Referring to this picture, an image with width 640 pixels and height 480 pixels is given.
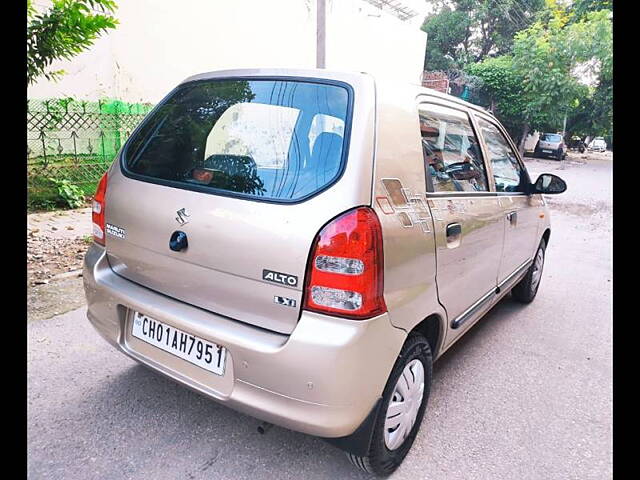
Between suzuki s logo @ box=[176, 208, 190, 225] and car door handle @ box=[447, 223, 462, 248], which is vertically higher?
suzuki s logo @ box=[176, 208, 190, 225]

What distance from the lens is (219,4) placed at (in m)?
10.1

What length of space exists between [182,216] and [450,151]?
151 cm

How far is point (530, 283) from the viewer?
4184 millimetres

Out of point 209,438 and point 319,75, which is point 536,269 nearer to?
point 319,75

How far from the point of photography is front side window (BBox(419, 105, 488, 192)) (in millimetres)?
2232

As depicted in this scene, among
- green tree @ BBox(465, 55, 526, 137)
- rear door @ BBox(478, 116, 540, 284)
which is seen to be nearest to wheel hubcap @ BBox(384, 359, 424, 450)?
rear door @ BBox(478, 116, 540, 284)

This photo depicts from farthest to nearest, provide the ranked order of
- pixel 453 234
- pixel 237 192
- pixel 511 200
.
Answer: pixel 511 200 < pixel 453 234 < pixel 237 192

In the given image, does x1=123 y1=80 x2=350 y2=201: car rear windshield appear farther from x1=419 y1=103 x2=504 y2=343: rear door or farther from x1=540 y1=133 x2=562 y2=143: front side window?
x1=540 y1=133 x2=562 y2=143: front side window

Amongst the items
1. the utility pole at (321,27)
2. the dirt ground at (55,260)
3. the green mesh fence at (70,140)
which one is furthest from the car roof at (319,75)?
the utility pole at (321,27)

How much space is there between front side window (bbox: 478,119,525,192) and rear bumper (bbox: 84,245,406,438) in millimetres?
1790

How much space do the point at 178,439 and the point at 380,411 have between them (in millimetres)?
988

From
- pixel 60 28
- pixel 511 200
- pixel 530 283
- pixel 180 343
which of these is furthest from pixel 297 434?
pixel 60 28

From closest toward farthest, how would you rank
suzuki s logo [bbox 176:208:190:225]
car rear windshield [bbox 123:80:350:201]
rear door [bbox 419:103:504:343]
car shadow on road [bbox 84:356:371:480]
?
1. car rear windshield [bbox 123:80:350:201]
2. suzuki s logo [bbox 176:208:190:225]
3. car shadow on road [bbox 84:356:371:480]
4. rear door [bbox 419:103:504:343]
